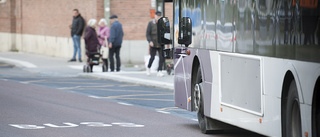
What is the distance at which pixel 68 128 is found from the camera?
A: 12305mm

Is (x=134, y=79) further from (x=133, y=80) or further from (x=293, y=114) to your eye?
(x=293, y=114)

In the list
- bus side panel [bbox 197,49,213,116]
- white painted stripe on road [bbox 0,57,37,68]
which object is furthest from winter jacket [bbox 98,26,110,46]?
bus side panel [bbox 197,49,213,116]

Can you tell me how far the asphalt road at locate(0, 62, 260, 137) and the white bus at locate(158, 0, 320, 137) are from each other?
0.79 metres

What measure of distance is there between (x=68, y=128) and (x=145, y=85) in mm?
9628

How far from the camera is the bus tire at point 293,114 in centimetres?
828

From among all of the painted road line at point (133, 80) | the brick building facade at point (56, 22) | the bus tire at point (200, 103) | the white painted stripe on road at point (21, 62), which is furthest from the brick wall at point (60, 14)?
the bus tire at point (200, 103)

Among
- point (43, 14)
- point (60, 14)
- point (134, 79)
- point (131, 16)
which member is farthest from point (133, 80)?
point (43, 14)

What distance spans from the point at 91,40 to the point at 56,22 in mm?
10241

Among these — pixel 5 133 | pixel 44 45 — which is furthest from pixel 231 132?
pixel 44 45

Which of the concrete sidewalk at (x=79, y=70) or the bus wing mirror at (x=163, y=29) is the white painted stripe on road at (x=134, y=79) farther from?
the bus wing mirror at (x=163, y=29)

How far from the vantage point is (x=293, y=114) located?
8406 mm

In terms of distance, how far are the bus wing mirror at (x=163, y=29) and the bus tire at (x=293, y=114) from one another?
538cm

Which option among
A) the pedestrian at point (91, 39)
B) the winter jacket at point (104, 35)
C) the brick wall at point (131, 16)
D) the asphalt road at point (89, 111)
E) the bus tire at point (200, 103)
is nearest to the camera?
the bus tire at point (200, 103)

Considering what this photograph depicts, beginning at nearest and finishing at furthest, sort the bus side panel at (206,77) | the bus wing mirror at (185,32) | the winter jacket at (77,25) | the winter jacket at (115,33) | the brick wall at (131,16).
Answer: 1. the bus side panel at (206,77)
2. the bus wing mirror at (185,32)
3. the winter jacket at (115,33)
4. the brick wall at (131,16)
5. the winter jacket at (77,25)
